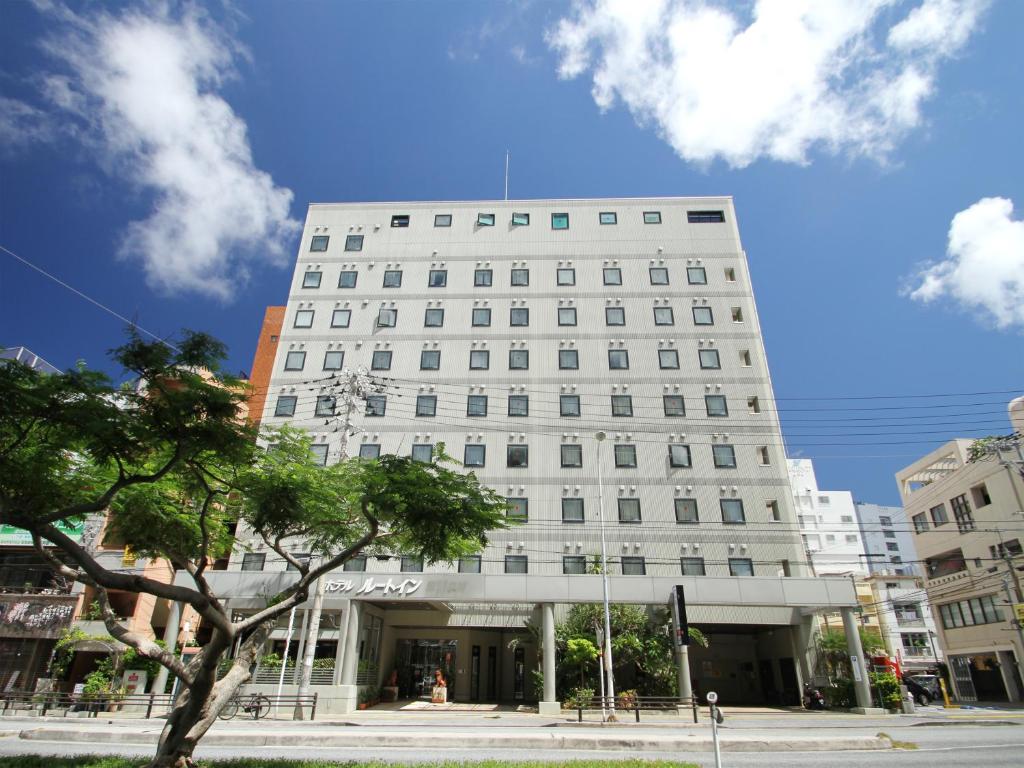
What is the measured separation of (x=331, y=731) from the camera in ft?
59.7

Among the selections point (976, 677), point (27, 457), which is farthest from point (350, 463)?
point (976, 677)

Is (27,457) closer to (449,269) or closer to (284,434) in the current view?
(284,434)

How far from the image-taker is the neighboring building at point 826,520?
84938 millimetres

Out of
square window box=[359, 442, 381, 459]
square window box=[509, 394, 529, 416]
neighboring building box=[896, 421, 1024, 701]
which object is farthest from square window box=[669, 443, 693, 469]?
neighboring building box=[896, 421, 1024, 701]

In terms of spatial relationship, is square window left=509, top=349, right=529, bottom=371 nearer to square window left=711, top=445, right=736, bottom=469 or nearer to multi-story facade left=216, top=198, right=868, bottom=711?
multi-story facade left=216, top=198, right=868, bottom=711

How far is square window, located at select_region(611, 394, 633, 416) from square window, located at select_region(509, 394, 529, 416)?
5.18 m

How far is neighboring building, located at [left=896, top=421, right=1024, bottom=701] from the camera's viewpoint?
38.6 metres

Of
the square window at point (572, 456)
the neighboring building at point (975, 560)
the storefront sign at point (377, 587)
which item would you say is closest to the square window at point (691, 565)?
the square window at point (572, 456)

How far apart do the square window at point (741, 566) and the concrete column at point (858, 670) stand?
4.95m

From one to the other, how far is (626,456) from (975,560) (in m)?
24.5

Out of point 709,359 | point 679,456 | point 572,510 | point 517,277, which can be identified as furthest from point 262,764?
point 517,277

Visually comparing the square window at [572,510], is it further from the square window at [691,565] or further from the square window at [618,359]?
the square window at [618,359]

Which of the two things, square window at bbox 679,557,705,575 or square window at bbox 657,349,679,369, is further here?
Answer: square window at bbox 657,349,679,369

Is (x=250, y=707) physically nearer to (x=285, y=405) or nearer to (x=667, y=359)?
(x=285, y=405)
